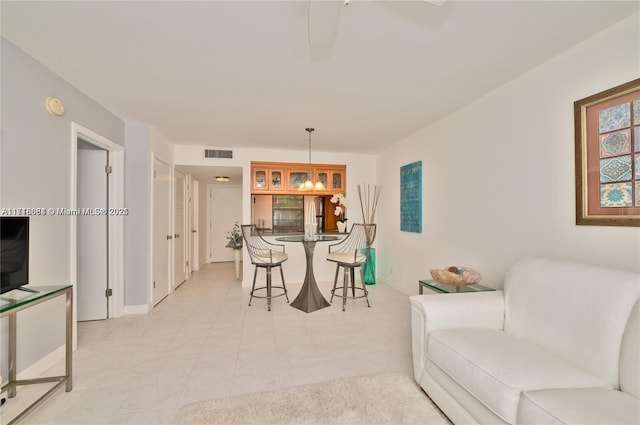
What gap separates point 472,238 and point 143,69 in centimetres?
330

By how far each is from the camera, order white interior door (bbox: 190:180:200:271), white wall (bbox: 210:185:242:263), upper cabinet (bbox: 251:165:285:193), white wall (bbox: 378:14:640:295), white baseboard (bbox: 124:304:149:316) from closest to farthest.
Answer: white wall (bbox: 378:14:640:295) < white baseboard (bbox: 124:304:149:316) < upper cabinet (bbox: 251:165:285:193) < white interior door (bbox: 190:180:200:271) < white wall (bbox: 210:185:242:263)

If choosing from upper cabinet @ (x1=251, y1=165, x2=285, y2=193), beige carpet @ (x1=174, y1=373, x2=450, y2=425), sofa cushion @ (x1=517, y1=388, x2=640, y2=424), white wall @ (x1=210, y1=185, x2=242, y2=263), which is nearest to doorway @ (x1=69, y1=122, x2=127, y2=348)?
upper cabinet @ (x1=251, y1=165, x2=285, y2=193)

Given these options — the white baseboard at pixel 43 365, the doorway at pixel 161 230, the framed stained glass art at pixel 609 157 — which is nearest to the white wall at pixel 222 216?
the doorway at pixel 161 230

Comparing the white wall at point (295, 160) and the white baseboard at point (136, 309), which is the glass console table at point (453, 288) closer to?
the white wall at point (295, 160)

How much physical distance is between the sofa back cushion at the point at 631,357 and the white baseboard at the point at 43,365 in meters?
3.49

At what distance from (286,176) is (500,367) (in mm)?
3999

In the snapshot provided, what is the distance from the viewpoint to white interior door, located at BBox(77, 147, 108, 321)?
309 centimetres

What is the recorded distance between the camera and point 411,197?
388cm

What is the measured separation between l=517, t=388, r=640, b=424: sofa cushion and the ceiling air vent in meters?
4.53

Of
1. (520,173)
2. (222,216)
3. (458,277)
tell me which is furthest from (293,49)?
(222,216)

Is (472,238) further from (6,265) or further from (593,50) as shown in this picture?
(6,265)

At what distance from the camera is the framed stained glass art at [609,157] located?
1561 mm

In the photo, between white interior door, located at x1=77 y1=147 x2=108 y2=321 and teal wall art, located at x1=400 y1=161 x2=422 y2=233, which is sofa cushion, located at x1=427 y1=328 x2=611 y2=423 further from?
white interior door, located at x1=77 y1=147 x2=108 y2=321

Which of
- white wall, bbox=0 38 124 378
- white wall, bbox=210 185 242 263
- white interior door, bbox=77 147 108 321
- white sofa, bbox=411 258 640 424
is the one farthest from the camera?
white wall, bbox=210 185 242 263
